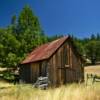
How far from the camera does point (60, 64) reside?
2919 centimetres

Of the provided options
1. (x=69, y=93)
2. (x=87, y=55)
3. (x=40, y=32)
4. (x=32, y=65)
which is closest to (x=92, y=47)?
(x=87, y=55)

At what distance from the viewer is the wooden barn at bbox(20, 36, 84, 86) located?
93.5ft

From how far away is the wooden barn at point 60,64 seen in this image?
28.5 meters

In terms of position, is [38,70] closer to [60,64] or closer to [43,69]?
[43,69]

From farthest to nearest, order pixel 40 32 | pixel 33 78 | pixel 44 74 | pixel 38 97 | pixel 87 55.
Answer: pixel 87 55 → pixel 40 32 → pixel 33 78 → pixel 44 74 → pixel 38 97

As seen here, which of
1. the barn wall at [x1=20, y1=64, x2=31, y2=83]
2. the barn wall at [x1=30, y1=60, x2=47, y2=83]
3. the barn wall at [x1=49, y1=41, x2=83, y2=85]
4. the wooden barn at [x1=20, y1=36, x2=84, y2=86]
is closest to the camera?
the wooden barn at [x1=20, y1=36, x2=84, y2=86]

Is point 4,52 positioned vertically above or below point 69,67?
above

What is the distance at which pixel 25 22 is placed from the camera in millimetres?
44250

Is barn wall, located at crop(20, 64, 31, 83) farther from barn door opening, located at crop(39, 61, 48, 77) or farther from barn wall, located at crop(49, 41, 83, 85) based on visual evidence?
barn wall, located at crop(49, 41, 83, 85)

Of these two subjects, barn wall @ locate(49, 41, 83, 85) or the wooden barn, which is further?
barn wall @ locate(49, 41, 83, 85)

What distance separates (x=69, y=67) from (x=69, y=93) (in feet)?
71.5

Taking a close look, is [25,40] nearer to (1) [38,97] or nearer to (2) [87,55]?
(1) [38,97]

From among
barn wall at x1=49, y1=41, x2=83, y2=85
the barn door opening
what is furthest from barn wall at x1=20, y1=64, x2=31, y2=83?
barn wall at x1=49, y1=41, x2=83, y2=85

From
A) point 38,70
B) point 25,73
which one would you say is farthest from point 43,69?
point 25,73
